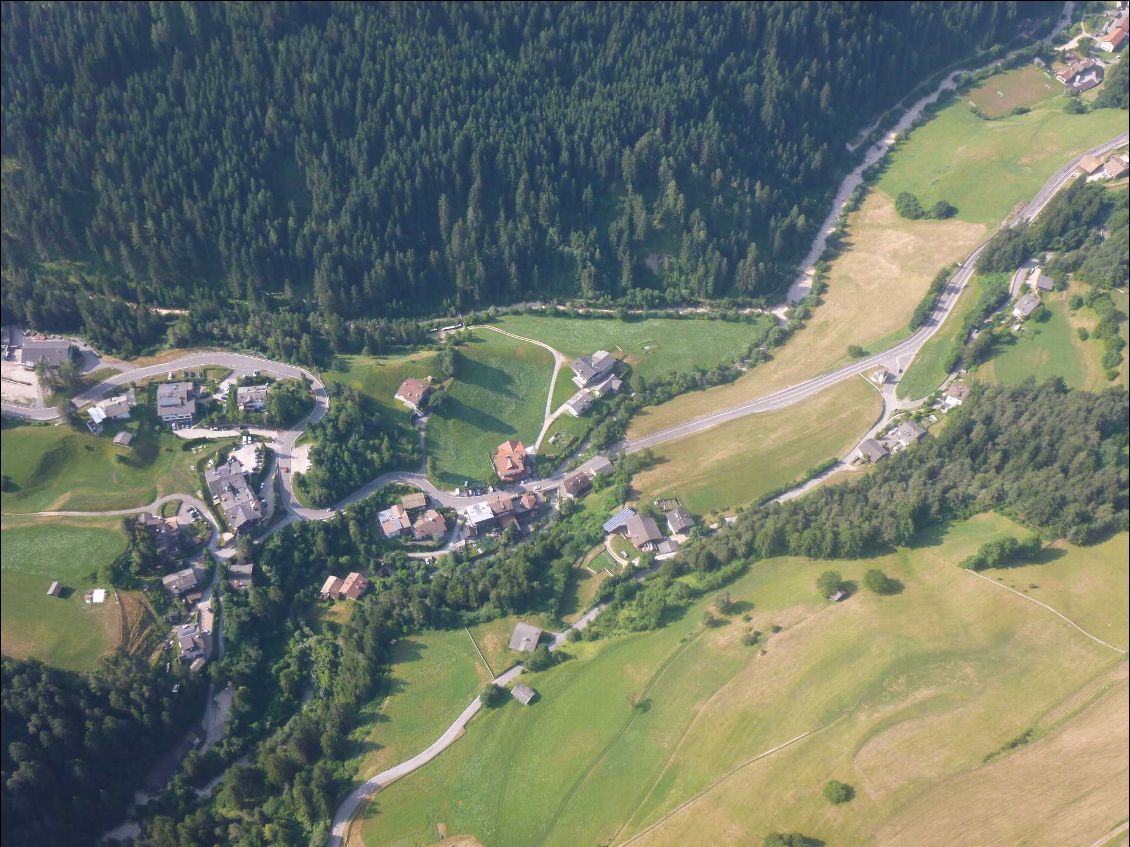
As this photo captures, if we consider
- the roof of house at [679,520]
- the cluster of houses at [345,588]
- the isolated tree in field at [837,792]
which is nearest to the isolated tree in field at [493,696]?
the cluster of houses at [345,588]

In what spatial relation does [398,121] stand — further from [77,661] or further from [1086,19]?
[1086,19]

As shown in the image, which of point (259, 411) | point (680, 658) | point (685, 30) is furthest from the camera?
point (685, 30)

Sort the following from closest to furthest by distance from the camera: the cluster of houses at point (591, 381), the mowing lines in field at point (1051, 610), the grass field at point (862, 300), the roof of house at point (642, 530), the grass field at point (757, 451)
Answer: the mowing lines in field at point (1051, 610) < the roof of house at point (642, 530) < the grass field at point (757, 451) < the cluster of houses at point (591, 381) < the grass field at point (862, 300)

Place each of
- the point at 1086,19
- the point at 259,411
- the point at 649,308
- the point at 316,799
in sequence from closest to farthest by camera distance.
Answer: the point at 316,799 → the point at 259,411 → the point at 649,308 → the point at 1086,19

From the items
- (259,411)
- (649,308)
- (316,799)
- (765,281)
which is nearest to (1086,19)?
(765,281)

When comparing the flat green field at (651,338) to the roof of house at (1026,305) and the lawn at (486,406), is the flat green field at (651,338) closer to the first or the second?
the lawn at (486,406)

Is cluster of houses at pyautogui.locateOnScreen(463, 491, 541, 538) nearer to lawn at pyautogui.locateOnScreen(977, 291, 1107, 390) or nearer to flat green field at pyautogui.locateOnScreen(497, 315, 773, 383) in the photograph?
flat green field at pyautogui.locateOnScreen(497, 315, 773, 383)

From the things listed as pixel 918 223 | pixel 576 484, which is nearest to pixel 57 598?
pixel 576 484
